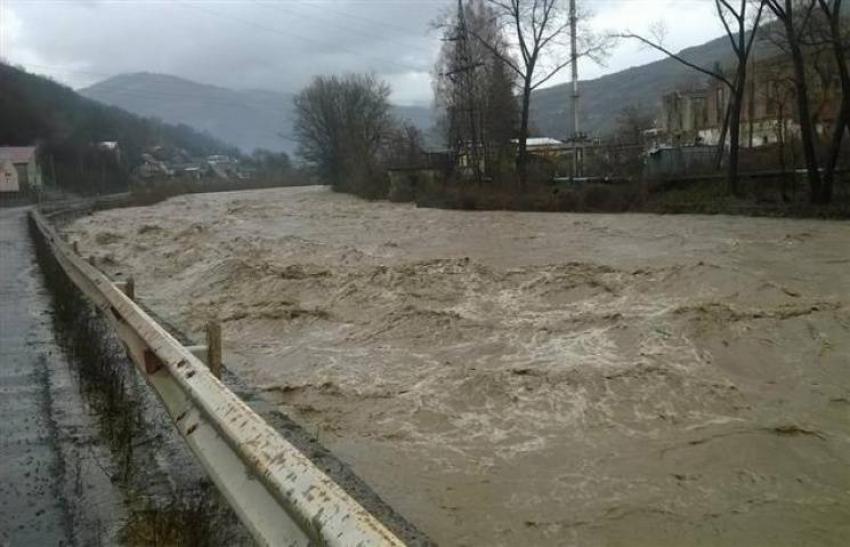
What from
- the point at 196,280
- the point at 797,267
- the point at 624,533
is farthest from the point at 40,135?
the point at 624,533

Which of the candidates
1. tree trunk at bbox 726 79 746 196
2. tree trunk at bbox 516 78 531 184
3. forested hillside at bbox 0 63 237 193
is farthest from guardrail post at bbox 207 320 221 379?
forested hillside at bbox 0 63 237 193

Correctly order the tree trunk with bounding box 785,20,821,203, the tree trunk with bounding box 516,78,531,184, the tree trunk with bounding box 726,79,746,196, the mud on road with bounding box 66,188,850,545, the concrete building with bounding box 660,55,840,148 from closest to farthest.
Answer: the mud on road with bounding box 66,188,850,545 → the tree trunk with bounding box 785,20,821,203 → the tree trunk with bounding box 726,79,746,196 → the concrete building with bounding box 660,55,840,148 → the tree trunk with bounding box 516,78,531,184

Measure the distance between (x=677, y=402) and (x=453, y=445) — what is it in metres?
2.44

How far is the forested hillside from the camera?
103 metres

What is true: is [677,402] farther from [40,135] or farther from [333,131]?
[40,135]

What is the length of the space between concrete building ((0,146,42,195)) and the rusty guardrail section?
90832 millimetres

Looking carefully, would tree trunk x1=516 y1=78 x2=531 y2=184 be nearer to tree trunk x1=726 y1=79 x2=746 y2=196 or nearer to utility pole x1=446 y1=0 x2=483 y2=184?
utility pole x1=446 y1=0 x2=483 y2=184

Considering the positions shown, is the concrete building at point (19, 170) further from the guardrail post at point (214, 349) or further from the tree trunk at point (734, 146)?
the guardrail post at point (214, 349)

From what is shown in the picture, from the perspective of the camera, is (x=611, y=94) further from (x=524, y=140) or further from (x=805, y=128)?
(x=805, y=128)

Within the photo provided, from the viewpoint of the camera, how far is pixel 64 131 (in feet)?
374

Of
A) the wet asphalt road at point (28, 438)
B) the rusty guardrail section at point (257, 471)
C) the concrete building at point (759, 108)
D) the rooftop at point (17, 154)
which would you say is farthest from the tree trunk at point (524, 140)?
the rooftop at point (17, 154)

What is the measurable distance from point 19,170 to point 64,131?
1962 centimetres

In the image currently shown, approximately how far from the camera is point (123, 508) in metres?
4.56

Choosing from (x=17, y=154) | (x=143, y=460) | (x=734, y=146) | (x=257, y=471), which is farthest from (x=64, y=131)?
(x=257, y=471)
